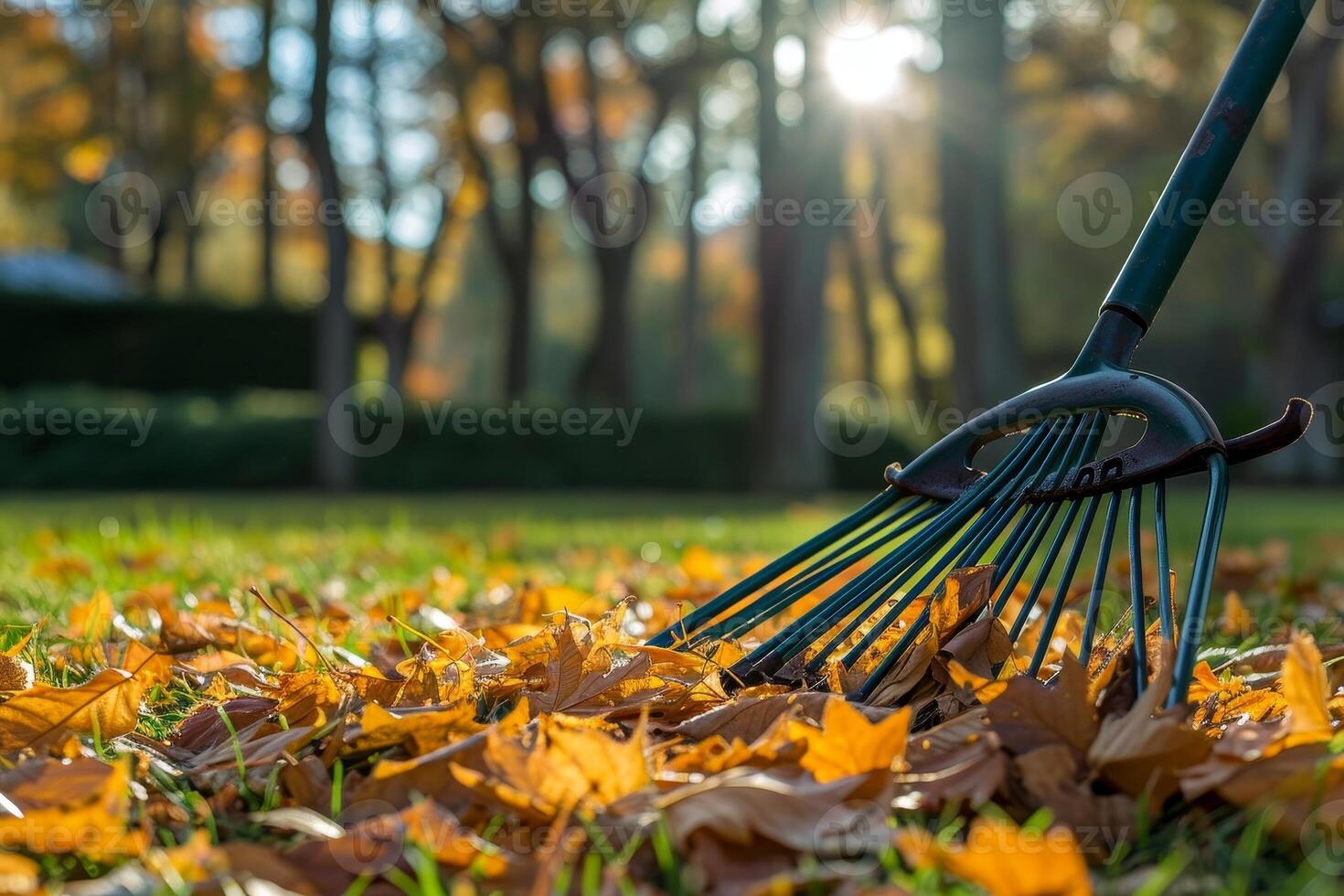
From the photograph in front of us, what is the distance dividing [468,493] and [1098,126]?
52.1ft

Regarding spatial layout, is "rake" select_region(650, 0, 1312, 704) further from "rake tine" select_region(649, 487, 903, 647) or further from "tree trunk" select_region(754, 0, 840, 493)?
"tree trunk" select_region(754, 0, 840, 493)

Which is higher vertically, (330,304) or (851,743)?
(330,304)

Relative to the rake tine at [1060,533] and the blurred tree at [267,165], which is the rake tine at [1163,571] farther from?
the blurred tree at [267,165]

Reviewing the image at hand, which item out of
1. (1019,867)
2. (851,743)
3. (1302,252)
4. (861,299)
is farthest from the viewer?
(861,299)

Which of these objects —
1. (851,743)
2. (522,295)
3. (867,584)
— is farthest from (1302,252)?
(851,743)

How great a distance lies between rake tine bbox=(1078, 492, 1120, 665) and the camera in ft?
4.64

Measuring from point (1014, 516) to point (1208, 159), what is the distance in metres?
0.62

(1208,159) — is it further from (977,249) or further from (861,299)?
(861,299)

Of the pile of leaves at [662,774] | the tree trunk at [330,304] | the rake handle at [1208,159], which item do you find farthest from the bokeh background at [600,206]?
the pile of leaves at [662,774]

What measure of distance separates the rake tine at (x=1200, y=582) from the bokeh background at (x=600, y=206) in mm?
8613

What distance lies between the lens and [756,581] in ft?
5.87

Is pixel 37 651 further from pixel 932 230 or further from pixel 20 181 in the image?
pixel 932 230

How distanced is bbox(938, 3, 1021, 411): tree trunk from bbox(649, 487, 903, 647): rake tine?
8.34 metres

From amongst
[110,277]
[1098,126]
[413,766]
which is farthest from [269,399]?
[1098,126]
